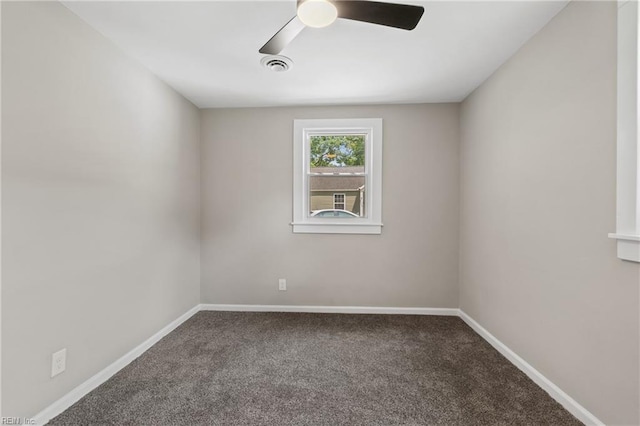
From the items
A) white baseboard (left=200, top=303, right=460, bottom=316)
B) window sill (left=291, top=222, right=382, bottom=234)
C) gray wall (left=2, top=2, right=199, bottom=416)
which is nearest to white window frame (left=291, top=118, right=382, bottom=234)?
window sill (left=291, top=222, right=382, bottom=234)

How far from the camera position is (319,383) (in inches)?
75.1

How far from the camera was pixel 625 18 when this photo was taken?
131cm

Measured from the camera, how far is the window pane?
3318 mm

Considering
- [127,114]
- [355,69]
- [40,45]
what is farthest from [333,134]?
→ [40,45]

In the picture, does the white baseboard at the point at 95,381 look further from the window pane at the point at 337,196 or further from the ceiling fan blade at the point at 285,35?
the ceiling fan blade at the point at 285,35

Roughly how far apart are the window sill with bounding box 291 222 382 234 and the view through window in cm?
14

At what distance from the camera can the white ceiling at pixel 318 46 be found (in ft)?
5.56

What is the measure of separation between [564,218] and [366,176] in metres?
1.89

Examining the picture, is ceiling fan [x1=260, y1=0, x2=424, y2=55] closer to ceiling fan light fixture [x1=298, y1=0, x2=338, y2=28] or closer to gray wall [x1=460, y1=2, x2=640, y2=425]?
ceiling fan light fixture [x1=298, y1=0, x2=338, y2=28]

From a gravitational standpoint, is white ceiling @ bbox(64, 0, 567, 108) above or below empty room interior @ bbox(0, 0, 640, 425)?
above

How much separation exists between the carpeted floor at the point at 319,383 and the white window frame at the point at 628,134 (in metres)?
1.07

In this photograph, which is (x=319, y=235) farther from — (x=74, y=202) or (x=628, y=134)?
(x=628, y=134)

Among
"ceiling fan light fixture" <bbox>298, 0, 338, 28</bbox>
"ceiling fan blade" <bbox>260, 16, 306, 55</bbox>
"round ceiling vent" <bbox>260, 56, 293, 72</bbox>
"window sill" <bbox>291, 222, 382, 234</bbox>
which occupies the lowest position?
"window sill" <bbox>291, 222, 382, 234</bbox>

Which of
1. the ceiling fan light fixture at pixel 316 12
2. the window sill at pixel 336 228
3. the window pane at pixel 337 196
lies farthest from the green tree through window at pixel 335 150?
the ceiling fan light fixture at pixel 316 12
